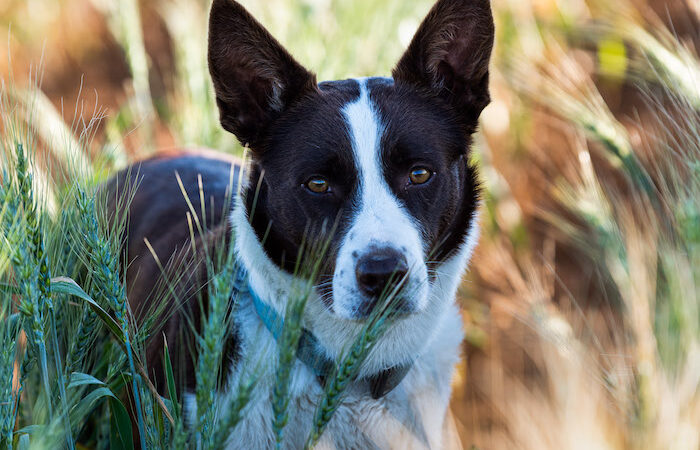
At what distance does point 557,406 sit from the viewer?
235 centimetres

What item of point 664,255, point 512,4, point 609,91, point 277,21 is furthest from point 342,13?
point 664,255

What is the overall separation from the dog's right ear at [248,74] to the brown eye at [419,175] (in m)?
0.47

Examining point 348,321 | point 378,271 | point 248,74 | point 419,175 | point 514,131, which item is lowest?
point 348,321

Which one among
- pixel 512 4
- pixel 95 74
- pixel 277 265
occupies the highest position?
pixel 512 4

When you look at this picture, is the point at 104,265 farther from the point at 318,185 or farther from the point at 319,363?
the point at 319,363

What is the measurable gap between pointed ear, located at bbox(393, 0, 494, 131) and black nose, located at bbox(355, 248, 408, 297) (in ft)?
2.60

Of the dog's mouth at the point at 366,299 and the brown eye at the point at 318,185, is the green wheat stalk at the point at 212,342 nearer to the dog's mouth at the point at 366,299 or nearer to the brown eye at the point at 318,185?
the dog's mouth at the point at 366,299

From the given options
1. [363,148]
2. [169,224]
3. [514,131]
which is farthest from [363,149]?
[514,131]

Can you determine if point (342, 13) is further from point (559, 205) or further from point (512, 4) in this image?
point (559, 205)

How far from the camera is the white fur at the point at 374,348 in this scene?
2232mm

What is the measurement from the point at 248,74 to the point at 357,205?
61 cm

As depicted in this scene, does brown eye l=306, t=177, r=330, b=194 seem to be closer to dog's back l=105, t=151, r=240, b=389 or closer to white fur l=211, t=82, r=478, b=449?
white fur l=211, t=82, r=478, b=449

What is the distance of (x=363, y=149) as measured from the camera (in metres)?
2.32

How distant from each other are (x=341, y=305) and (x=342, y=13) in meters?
2.52
